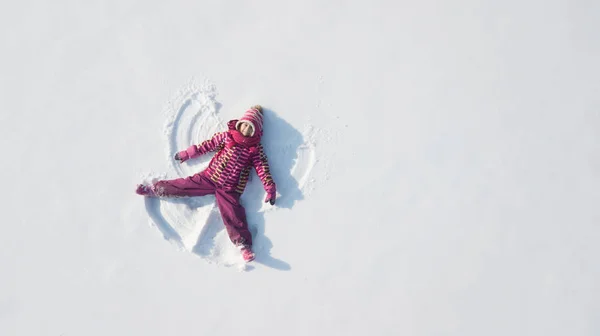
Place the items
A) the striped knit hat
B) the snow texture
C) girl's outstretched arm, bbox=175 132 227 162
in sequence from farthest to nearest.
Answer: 1. the snow texture
2. girl's outstretched arm, bbox=175 132 227 162
3. the striped knit hat

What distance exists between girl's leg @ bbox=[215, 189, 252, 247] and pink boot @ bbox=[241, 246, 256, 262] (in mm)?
25

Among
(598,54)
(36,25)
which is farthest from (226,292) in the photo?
(598,54)

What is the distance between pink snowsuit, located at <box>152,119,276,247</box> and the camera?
283 centimetres

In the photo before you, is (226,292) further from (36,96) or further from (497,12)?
(497,12)

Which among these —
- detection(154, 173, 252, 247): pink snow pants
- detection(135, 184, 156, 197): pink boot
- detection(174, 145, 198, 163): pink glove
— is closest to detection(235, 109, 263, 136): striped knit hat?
detection(174, 145, 198, 163): pink glove

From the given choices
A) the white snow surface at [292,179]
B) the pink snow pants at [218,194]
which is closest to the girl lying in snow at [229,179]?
the pink snow pants at [218,194]

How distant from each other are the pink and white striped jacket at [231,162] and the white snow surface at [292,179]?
0.42 feet

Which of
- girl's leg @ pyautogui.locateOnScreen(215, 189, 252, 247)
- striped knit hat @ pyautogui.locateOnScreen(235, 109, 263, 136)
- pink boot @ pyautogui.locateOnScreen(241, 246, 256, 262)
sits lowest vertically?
pink boot @ pyautogui.locateOnScreen(241, 246, 256, 262)

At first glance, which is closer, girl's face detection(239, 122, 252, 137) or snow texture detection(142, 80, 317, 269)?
girl's face detection(239, 122, 252, 137)

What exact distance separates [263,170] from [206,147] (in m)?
0.36

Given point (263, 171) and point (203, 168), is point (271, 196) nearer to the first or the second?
point (263, 171)

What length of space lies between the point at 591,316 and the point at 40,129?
3608 millimetres

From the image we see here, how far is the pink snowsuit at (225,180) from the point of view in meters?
2.83

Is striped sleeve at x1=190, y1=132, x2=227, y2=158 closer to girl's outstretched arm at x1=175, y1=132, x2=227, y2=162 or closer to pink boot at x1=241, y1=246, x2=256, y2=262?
girl's outstretched arm at x1=175, y1=132, x2=227, y2=162
